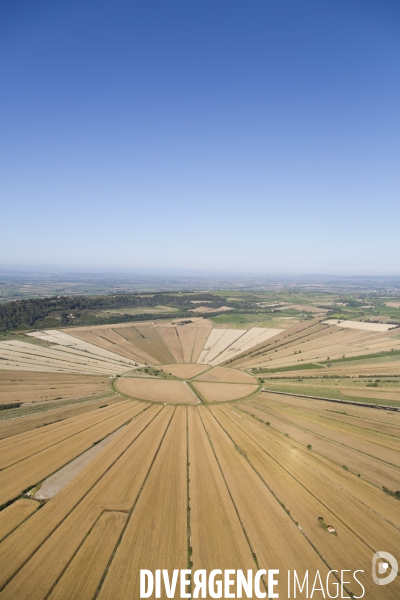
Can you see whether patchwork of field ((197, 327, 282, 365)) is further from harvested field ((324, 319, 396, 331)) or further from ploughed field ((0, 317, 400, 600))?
harvested field ((324, 319, 396, 331))

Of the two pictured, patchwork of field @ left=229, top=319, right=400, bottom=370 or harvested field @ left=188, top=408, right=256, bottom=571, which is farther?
patchwork of field @ left=229, top=319, right=400, bottom=370

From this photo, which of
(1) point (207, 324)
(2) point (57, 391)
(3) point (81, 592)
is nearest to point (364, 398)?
(3) point (81, 592)

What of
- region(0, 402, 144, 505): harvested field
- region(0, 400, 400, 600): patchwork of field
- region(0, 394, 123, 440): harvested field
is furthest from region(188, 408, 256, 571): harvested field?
region(0, 394, 123, 440): harvested field

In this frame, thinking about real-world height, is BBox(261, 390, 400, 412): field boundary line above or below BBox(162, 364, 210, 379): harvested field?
above

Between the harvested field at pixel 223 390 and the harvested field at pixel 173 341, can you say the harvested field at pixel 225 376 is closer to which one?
the harvested field at pixel 223 390

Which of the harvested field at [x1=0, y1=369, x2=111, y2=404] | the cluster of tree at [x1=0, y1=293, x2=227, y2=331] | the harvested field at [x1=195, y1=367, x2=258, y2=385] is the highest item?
the cluster of tree at [x1=0, y1=293, x2=227, y2=331]

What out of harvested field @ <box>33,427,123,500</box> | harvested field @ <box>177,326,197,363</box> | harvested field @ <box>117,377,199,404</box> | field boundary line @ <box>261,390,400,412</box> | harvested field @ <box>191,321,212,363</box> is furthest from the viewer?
harvested field @ <box>191,321,212,363</box>

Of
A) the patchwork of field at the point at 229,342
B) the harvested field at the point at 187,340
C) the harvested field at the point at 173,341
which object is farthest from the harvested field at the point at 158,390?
the patchwork of field at the point at 229,342

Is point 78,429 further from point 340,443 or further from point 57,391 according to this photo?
point 340,443
